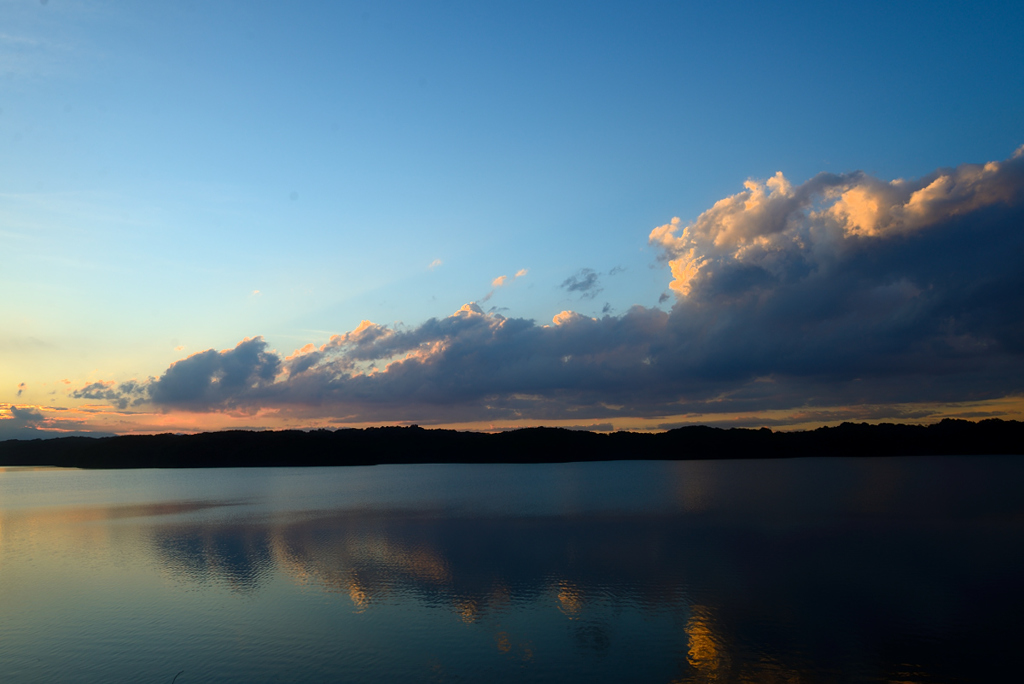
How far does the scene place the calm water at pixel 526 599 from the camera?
16.5m

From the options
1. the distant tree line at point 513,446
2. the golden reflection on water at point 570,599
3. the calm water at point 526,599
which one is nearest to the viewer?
the calm water at point 526,599

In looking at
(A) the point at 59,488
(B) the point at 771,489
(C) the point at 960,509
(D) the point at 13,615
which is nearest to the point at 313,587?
(D) the point at 13,615

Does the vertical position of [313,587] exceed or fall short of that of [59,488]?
it exceeds it

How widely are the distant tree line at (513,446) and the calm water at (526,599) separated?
481ft

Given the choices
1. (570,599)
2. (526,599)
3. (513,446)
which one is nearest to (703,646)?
(570,599)

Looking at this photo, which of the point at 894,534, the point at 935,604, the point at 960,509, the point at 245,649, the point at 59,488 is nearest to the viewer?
the point at 245,649

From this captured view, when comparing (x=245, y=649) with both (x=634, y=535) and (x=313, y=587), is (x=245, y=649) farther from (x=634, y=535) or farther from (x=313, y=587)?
(x=634, y=535)

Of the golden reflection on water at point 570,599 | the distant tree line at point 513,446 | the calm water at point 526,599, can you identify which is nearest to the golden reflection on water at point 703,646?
the calm water at point 526,599

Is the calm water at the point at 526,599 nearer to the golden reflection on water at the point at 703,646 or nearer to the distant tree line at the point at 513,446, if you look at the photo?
the golden reflection on water at the point at 703,646

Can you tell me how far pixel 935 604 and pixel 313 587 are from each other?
24.8 m

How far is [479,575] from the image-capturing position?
27.1 meters

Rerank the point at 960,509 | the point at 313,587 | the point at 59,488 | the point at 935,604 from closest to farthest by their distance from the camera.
Result: the point at 935,604 → the point at 313,587 → the point at 960,509 → the point at 59,488

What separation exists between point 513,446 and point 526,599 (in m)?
174

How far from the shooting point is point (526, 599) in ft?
74.6
